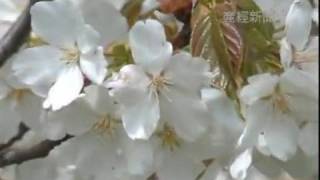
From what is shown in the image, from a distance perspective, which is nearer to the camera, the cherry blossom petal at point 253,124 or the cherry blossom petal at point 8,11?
the cherry blossom petal at point 253,124

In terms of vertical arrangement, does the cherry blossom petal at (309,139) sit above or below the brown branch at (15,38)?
below

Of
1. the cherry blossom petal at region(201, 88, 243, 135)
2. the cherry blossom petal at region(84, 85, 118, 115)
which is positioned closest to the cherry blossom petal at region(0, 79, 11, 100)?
the cherry blossom petal at region(84, 85, 118, 115)

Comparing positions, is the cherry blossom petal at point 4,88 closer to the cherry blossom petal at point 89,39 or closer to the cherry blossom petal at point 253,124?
the cherry blossom petal at point 89,39

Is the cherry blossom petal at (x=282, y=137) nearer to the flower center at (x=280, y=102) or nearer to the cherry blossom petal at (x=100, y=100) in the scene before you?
the flower center at (x=280, y=102)

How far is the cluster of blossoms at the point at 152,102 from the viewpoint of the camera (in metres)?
0.99

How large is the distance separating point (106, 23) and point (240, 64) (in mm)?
133

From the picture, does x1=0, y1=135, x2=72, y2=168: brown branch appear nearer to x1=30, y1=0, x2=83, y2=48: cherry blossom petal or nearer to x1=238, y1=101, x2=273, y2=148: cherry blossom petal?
x1=30, y1=0, x2=83, y2=48: cherry blossom petal

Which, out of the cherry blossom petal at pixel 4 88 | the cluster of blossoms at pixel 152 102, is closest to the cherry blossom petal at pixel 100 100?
the cluster of blossoms at pixel 152 102

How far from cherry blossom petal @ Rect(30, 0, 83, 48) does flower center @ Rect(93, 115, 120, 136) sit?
0.26ft

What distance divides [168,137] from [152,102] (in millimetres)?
40

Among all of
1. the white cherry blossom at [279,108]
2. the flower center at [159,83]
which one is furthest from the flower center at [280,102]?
the flower center at [159,83]

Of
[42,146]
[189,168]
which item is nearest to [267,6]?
[189,168]

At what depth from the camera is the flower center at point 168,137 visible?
40.3 inches

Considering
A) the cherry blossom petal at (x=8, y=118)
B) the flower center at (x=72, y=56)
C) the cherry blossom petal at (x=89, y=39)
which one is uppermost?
the cherry blossom petal at (x=89, y=39)
